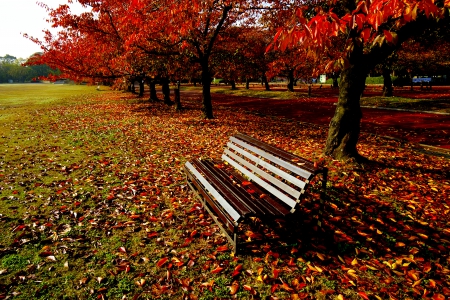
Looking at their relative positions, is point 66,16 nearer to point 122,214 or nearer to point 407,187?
point 122,214

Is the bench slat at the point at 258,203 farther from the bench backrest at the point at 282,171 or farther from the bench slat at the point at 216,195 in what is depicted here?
the bench slat at the point at 216,195

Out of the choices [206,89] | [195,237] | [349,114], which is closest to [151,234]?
[195,237]

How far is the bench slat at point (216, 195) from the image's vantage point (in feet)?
11.3

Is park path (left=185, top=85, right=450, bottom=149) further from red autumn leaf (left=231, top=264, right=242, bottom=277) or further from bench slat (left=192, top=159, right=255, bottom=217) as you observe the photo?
red autumn leaf (left=231, top=264, right=242, bottom=277)

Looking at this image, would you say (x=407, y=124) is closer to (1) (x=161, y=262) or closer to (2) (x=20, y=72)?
(1) (x=161, y=262)

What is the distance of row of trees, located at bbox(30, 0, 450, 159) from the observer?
3.41 meters

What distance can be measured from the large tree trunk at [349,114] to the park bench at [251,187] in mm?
3096

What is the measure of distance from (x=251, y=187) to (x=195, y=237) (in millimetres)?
1232

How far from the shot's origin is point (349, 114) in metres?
6.93

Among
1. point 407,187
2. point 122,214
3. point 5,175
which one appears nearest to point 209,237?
point 122,214

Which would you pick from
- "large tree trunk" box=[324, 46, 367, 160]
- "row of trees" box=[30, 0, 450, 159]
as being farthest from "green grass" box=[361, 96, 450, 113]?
"large tree trunk" box=[324, 46, 367, 160]

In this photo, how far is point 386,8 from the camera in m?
3.03

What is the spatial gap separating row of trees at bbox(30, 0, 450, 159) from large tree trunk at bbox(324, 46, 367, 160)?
0.02 metres

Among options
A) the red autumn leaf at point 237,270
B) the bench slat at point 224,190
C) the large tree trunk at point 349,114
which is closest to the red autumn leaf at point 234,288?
the red autumn leaf at point 237,270
